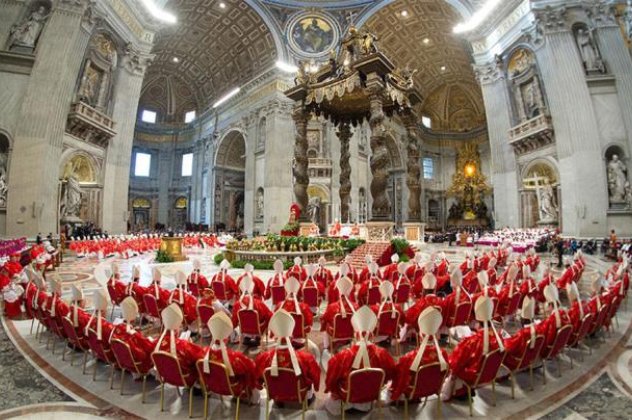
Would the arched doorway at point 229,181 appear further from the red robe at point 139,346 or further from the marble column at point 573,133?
the red robe at point 139,346

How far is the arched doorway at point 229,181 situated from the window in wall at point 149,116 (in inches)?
453

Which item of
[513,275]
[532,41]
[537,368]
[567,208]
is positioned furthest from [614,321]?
[532,41]

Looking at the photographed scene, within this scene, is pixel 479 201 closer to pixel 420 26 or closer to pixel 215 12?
pixel 420 26

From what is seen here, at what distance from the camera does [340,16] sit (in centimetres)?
2397

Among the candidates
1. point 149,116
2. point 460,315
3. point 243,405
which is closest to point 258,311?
point 243,405

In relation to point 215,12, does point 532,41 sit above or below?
below

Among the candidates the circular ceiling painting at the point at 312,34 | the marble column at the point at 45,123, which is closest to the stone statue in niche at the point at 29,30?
the marble column at the point at 45,123

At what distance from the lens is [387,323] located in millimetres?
3611

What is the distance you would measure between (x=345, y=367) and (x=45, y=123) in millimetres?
16714

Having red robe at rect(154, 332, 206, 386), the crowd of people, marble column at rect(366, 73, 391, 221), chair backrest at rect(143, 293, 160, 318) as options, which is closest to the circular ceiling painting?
marble column at rect(366, 73, 391, 221)

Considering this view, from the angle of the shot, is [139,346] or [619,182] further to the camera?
[619,182]

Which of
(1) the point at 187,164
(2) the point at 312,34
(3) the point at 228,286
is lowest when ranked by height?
(3) the point at 228,286

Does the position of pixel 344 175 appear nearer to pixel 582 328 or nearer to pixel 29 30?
pixel 582 328

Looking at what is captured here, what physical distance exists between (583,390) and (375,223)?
7.90 m
